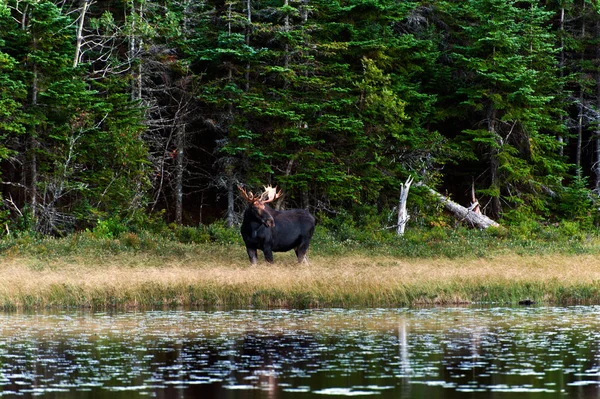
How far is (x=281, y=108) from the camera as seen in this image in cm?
3372

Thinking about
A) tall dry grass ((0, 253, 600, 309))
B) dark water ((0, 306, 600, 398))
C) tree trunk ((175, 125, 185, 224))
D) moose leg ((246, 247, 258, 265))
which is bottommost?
dark water ((0, 306, 600, 398))

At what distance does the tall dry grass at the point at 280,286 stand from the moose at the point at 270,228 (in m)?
1.46

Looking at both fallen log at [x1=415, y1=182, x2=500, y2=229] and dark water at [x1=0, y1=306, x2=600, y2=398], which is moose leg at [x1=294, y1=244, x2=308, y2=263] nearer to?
dark water at [x1=0, y1=306, x2=600, y2=398]

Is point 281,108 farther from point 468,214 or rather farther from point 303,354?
point 303,354

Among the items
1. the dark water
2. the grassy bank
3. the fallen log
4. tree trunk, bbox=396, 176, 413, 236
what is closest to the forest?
the fallen log

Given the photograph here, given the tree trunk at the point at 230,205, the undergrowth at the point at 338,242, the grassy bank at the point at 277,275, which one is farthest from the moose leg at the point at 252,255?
the tree trunk at the point at 230,205

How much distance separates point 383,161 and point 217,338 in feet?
70.0

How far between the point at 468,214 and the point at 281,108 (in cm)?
735

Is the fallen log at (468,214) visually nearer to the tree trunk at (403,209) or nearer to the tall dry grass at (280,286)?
the tree trunk at (403,209)

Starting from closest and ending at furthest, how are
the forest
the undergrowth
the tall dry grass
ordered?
the tall dry grass → the undergrowth → the forest

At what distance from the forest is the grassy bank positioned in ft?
16.1

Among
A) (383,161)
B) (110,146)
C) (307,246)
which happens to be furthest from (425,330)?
(383,161)

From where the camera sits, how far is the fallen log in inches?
1344

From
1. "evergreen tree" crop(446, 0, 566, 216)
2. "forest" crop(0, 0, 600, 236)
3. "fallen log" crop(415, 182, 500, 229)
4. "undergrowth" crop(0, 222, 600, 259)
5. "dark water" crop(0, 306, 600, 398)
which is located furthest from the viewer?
"evergreen tree" crop(446, 0, 566, 216)
